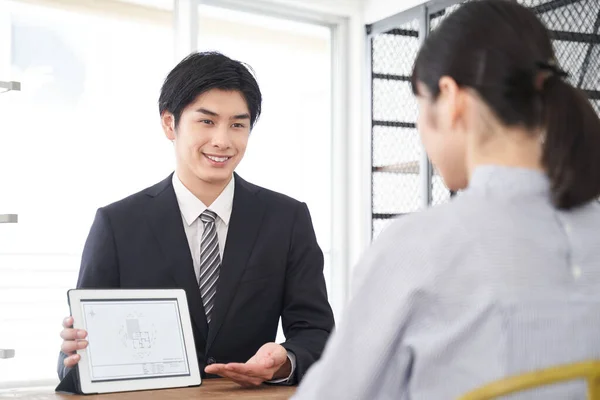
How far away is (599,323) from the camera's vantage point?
0.95 m

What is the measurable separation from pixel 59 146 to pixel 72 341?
9.17 feet

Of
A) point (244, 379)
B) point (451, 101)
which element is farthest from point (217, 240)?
point (451, 101)

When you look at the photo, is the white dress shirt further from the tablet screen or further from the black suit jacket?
the tablet screen

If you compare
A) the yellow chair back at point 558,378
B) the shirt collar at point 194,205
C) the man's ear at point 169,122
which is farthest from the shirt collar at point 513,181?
the man's ear at point 169,122

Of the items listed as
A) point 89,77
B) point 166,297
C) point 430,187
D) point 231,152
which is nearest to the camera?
point 166,297

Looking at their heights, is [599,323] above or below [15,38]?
below

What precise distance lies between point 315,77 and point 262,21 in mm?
529

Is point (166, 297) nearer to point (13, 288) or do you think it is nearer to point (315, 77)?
point (13, 288)

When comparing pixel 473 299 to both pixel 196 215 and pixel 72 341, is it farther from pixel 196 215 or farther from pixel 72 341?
pixel 196 215

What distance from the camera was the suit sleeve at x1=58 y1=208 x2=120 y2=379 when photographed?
6.68 ft

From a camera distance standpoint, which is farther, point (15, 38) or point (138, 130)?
point (138, 130)

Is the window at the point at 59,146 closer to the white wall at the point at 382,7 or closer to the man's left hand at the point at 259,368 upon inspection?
the white wall at the point at 382,7

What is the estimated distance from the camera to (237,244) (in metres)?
2.13

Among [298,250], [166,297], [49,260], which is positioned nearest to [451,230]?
[166,297]
